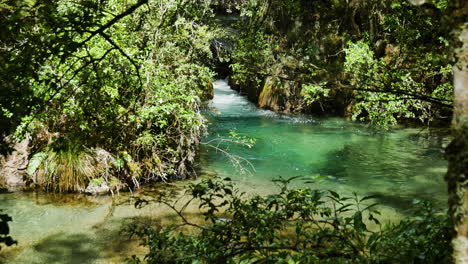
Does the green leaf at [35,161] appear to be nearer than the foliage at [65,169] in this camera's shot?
Yes

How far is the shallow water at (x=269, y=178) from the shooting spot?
20.4 ft

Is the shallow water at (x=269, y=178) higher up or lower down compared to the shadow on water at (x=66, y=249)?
higher up

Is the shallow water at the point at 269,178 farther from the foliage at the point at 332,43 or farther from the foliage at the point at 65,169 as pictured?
the foliage at the point at 332,43

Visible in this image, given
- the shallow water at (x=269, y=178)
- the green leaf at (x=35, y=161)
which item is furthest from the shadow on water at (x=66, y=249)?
the green leaf at (x=35, y=161)

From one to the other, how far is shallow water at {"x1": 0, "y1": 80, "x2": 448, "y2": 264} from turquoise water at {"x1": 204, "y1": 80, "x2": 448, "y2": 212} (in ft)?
0.08

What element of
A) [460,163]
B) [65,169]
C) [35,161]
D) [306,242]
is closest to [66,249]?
[65,169]

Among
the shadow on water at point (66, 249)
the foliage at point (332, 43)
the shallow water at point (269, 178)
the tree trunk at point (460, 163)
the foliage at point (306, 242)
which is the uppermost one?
the foliage at point (332, 43)

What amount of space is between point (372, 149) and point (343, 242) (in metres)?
10.7

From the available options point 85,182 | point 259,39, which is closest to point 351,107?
point 259,39

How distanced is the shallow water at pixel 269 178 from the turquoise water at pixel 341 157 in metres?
0.02

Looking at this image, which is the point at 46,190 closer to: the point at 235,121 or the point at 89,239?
the point at 89,239

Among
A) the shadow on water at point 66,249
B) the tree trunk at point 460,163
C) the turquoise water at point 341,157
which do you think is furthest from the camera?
the turquoise water at point 341,157

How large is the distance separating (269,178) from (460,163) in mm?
8102

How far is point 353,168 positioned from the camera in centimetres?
1082
